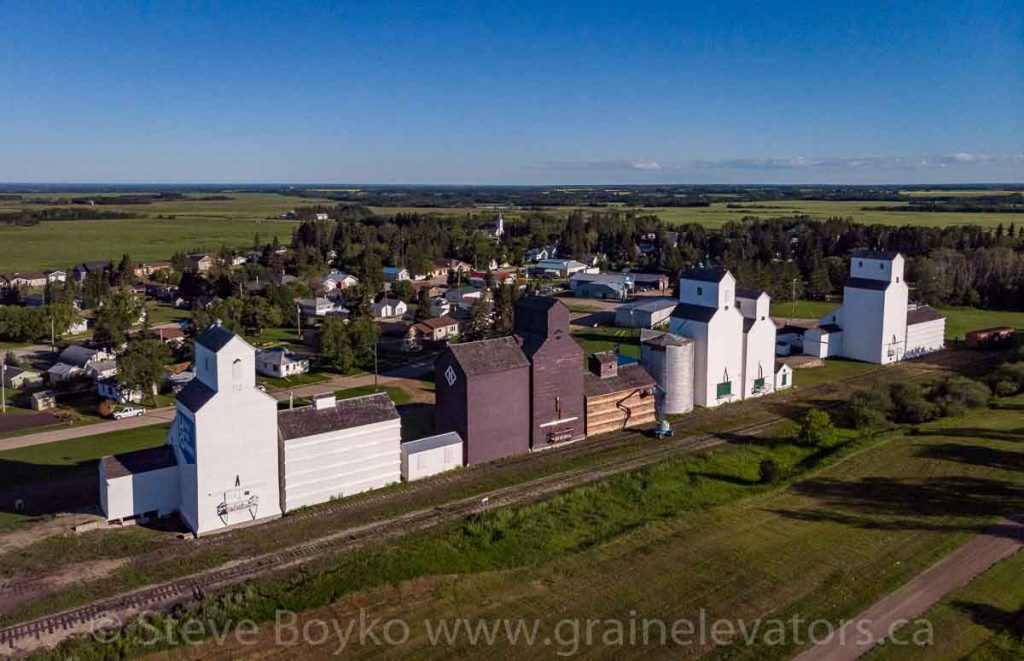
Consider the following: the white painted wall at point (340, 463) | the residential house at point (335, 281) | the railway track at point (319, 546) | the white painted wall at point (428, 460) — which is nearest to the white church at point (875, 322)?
the railway track at point (319, 546)

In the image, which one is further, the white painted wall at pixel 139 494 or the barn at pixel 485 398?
the barn at pixel 485 398

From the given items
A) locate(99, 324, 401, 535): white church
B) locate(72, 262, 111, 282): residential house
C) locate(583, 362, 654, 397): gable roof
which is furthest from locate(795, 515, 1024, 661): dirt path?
locate(72, 262, 111, 282): residential house

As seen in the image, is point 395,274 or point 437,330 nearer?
point 437,330

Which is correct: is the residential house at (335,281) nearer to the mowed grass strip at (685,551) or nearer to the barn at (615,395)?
the barn at (615,395)

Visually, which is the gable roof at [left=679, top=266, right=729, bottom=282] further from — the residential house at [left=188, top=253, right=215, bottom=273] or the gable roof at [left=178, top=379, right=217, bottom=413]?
the residential house at [left=188, top=253, right=215, bottom=273]

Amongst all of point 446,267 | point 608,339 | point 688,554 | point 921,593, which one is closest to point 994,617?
point 921,593

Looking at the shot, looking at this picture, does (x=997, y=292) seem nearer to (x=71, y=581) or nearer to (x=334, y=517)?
(x=334, y=517)

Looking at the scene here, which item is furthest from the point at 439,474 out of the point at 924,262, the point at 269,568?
the point at 924,262

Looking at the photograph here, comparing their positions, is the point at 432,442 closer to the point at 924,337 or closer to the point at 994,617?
the point at 994,617
